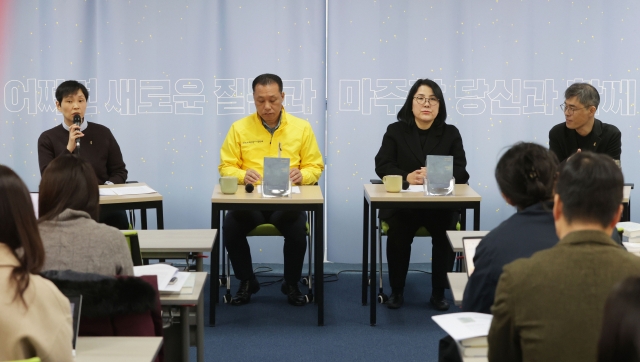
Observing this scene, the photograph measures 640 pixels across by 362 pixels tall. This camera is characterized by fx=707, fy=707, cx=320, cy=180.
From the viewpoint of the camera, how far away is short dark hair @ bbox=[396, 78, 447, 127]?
173 inches

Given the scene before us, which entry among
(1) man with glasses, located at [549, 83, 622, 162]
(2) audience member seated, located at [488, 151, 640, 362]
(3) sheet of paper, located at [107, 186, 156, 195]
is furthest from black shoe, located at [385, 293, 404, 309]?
(2) audience member seated, located at [488, 151, 640, 362]

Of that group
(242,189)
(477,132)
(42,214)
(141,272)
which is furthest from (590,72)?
(42,214)

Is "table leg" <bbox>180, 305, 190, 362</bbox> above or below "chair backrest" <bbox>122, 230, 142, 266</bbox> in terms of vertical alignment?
below

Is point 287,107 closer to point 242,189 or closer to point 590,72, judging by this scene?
point 242,189

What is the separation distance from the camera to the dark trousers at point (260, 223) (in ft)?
13.9

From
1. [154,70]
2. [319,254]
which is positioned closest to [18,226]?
[319,254]

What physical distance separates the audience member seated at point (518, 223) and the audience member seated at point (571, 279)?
0.36m

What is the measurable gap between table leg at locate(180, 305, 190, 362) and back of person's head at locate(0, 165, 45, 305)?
989 millimetres

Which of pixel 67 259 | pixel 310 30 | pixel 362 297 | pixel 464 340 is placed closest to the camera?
pixel 464 340

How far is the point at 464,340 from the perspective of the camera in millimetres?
1795

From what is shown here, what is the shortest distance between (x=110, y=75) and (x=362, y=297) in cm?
251

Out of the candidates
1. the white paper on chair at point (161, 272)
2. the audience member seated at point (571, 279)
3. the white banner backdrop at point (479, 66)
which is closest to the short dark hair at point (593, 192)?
the audience member seated at point (571, 279)

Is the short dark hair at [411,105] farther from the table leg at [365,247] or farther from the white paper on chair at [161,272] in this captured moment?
the white paper on chair at [161,272]

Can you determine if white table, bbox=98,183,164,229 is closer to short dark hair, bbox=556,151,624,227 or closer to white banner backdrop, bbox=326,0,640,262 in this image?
white banner backdrop, bbox=326,0,640,262
